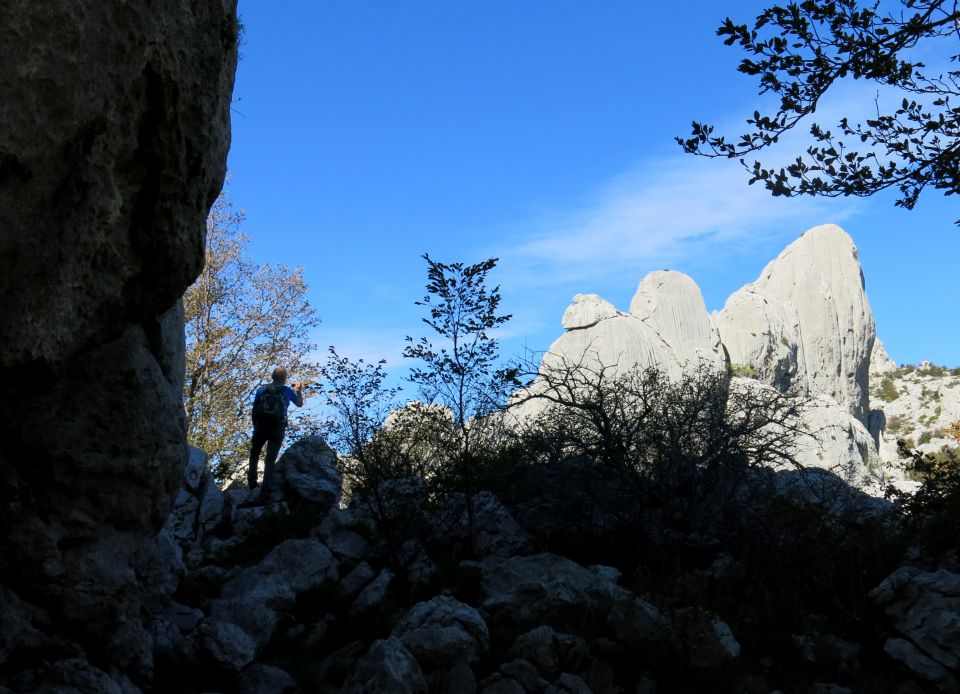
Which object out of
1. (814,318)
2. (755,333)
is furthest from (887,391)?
(755,333)

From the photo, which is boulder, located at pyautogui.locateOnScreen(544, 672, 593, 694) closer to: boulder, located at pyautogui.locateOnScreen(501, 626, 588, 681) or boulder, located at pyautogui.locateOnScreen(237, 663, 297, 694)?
boulder, located at pyautogui.locateOnScreen(501, 626, 588, 681)

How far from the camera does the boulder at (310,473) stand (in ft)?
44.1

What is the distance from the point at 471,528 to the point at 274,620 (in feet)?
10.9

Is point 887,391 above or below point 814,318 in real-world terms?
above

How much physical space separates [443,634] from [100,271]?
437cm

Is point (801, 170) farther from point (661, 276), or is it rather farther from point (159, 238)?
point (661, 276)

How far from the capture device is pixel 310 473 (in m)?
13.9

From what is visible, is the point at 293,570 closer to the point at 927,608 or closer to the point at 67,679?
the point at 67,679

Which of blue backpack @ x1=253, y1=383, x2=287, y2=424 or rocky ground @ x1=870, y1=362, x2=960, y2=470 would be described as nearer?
blue backpack @ x1=253, y1=383, x2=287, y2=424

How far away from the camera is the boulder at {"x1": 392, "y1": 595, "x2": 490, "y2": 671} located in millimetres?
7660

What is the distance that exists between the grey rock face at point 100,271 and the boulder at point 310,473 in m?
5.00

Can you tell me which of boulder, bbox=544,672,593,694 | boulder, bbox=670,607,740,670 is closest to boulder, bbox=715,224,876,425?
boulder, bbox=670,607,740,670

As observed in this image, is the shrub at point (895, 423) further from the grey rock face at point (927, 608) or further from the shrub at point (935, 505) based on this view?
the grey rock face at point (927, 608)

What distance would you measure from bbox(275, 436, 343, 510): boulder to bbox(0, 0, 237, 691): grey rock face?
5.00 m
